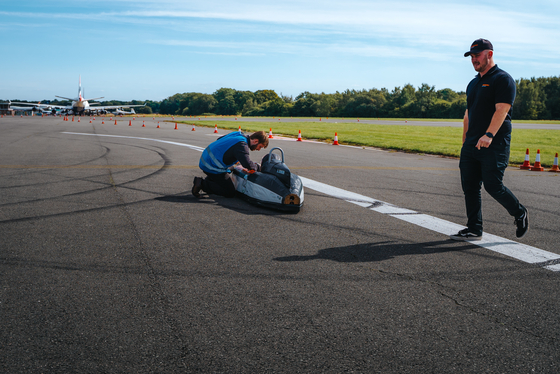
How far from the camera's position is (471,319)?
307 cm

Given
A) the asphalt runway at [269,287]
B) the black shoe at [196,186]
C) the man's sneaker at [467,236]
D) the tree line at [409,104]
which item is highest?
the tree line at [409,104]

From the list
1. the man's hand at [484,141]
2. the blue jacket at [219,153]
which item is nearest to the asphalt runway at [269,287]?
the blue jacket at [219,153]

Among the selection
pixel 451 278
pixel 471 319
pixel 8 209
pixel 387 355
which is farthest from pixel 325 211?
pixel 8 209

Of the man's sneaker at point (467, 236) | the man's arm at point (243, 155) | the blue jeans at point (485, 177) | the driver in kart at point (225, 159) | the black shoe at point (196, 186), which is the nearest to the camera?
the blue jeans at point (485, 177)

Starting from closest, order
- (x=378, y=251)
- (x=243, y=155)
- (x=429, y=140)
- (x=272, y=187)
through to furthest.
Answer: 1. (x=378, y=251)
2. (x=272, y=187)
3. (x=243, y=155)
4. (x=429, y=140)

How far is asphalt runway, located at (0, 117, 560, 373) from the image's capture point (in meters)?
2.58

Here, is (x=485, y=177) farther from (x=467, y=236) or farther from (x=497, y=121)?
(x=467, y=236)

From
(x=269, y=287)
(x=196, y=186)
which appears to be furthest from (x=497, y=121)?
(x=196, y=186)

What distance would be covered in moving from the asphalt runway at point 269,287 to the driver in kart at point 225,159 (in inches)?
16.0

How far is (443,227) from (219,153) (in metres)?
3.72

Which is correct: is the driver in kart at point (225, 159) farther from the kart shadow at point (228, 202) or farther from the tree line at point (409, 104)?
the tree line at point (409, 104)

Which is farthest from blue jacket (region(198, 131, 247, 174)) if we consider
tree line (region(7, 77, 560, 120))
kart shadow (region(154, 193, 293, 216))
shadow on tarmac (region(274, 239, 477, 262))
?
tree line (region(7, 77, 560, 120))

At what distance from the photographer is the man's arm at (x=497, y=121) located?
4.37 metres

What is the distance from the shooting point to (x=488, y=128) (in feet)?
14.7
